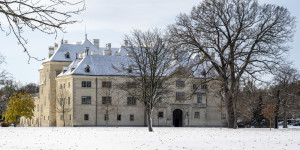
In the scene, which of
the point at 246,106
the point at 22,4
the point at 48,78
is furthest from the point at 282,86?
the point at 22,4

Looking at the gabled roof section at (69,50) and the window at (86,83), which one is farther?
the gabled roof section at (69,50)

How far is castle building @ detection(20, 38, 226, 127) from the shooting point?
262 ft

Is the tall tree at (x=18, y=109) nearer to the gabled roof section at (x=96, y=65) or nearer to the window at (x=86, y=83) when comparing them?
Answer: the gabled roof section at (x=96, y=65)

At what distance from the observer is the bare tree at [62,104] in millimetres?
80887

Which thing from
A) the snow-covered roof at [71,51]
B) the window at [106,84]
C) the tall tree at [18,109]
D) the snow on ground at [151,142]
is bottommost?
the snow on ground at [151,142]

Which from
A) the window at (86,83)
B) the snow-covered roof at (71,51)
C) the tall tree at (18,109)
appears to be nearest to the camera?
the tall tree at (18,109)

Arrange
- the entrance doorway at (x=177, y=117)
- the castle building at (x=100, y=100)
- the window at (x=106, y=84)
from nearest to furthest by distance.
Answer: the window at (x=106, y=84) → the castle building at (x=100, y=100) → the entrance doorway at (x=177, y=117)

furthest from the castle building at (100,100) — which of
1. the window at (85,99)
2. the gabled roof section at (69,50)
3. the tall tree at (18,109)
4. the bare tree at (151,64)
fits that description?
the bare tree at (151,64)

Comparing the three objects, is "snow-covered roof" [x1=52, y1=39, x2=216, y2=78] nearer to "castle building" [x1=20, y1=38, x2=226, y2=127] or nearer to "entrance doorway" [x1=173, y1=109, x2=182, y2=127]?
"castle building" [x1=20, y1=38, x2=226, y2=127]

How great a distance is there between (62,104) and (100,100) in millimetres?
7518

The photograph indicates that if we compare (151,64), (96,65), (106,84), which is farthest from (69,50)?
(151,64)

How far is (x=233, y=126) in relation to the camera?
53.5 m

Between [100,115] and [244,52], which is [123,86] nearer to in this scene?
[244,52]

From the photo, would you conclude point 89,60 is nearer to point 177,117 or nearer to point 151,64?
point 177,117
